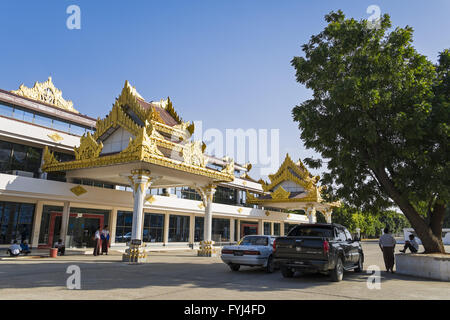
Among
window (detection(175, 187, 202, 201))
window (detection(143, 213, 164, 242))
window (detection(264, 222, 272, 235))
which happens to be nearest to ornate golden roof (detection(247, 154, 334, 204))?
window (detection(175, 187, 202, 201))

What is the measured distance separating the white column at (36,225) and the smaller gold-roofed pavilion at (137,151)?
267 cm

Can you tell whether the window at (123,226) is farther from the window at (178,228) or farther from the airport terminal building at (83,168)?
the window at (178,228)

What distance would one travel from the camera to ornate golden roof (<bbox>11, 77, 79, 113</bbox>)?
2792cm

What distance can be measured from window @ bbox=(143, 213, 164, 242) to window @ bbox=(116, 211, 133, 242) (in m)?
1.95

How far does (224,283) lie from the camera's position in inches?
391

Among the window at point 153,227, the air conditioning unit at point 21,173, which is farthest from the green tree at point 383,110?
the window at point 153,227

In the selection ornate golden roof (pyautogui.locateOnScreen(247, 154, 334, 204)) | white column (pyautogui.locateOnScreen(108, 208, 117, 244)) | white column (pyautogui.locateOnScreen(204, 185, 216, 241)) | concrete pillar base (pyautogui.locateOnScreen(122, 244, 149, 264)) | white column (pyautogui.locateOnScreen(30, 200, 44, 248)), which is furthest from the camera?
ornate golden roof (pyautogui.locateOnScreen(247, 154, 334, 204))

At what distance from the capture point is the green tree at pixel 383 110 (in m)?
11.0

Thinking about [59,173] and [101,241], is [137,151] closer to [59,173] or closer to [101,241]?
[59,173]

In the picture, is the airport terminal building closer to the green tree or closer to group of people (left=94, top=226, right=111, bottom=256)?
group of people (left=94, top=226, right=111, bottom=256)

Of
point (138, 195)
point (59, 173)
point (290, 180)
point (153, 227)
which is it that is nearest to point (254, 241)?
point (138, 195)

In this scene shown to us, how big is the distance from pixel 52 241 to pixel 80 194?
4.39 meters

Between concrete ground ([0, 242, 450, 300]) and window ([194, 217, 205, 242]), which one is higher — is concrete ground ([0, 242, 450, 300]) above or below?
below
